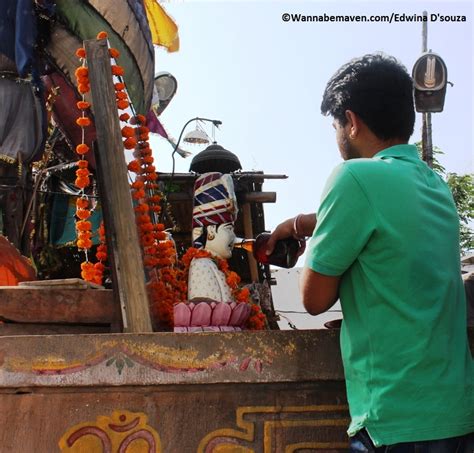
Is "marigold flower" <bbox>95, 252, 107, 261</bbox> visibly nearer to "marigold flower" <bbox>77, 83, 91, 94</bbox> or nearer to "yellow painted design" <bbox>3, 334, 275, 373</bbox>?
"marigold flower" <bbox>77, 83, 91, 94</bbox>

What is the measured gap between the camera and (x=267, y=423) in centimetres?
185

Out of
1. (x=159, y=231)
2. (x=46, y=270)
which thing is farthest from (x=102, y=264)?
(x=46, y=270)

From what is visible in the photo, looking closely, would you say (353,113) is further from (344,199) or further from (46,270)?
(46,270)

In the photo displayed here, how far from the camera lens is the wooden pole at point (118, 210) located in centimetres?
220

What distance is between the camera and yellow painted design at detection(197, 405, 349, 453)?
184cm

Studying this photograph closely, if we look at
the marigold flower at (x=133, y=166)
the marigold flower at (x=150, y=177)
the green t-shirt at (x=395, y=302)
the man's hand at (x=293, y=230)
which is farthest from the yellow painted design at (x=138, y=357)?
the marigold flower at (x=150, y=177)

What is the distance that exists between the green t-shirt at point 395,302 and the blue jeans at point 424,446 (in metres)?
0.02

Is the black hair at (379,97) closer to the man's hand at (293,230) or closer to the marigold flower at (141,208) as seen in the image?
the man's hand at (293,230)


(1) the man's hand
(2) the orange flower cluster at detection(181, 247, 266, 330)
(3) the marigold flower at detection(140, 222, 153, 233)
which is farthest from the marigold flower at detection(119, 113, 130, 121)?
(1) the man's hand

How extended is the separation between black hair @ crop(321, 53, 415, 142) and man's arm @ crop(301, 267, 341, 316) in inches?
17.5

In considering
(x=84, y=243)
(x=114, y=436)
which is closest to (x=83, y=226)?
(x=84, y=243)

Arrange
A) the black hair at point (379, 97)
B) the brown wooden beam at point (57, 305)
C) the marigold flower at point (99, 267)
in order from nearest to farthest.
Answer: the black hair at point (379, 97) < the brown wooden beam at point (57, 305) < the marigold flower at point (99, 267)

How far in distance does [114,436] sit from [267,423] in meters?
0.50

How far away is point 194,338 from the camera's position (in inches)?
75.3
